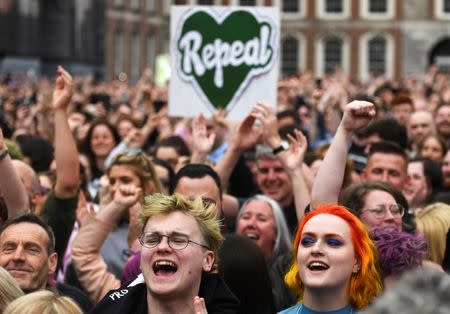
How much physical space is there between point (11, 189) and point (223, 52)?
3684mm

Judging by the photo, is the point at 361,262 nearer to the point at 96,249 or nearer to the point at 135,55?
the point at 96,249

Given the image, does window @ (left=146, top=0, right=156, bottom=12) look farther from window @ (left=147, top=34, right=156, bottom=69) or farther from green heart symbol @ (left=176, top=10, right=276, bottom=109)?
green heart symbol @ (left=176, top=10, right=276, bottom=109)

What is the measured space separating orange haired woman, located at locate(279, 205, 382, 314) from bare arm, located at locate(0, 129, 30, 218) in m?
1.92

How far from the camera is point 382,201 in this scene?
584 cm

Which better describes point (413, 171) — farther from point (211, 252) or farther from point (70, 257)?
point (211, 252)

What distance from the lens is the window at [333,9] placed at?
57.8 metres

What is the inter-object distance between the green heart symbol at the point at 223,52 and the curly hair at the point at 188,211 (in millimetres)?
4689

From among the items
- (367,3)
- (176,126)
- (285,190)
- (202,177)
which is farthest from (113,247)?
(367,3)

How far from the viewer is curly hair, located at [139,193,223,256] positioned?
4.41 metres

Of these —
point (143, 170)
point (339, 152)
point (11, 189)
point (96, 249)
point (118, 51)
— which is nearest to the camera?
point (339, 152)

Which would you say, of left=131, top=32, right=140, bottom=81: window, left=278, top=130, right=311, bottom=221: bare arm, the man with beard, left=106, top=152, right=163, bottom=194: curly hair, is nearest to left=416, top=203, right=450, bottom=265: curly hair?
left=278, top=130, right=311, bottom=221: bare arm

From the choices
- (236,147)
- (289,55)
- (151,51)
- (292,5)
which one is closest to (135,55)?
(151,51)

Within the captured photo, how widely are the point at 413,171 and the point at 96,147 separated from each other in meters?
2.81

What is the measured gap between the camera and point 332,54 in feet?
189
